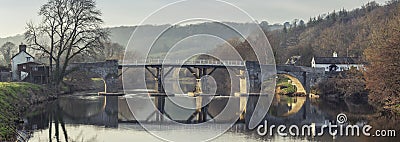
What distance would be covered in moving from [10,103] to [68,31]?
54.4ft

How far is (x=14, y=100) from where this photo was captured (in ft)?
100

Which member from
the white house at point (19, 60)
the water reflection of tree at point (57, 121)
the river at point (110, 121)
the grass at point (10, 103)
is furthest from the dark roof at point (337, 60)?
the water reflection of tree at point (57, 121)

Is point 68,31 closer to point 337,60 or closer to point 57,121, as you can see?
point 57,121

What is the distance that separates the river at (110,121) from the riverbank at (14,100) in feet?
2.21

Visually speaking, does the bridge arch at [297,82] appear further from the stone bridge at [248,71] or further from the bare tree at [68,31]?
the bare tree at [68,31]

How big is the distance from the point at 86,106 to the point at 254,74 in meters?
22.0

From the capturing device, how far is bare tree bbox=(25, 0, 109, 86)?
42.9m

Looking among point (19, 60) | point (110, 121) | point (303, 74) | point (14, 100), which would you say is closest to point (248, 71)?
point (303, 74)

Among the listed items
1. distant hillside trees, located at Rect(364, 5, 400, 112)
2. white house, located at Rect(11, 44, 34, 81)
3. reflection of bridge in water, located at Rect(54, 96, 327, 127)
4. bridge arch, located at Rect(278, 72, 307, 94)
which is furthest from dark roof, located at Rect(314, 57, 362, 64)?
white house, located at Rect(11, 44, 34, 81)

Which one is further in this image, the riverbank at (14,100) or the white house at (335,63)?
the white house at (335,63)

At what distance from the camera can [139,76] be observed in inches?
2876

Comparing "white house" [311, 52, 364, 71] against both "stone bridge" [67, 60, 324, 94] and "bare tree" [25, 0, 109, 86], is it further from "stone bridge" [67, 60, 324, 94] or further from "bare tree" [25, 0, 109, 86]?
"bare tree" [25, 0, 109, 86]

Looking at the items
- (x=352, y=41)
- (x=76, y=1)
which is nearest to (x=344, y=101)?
(x=76, y=1)

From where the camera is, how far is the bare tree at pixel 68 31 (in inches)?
1690
